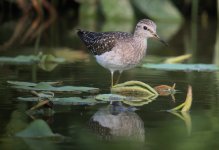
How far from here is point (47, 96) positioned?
8234mm

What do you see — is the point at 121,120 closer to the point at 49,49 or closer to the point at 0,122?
the point at 0,122

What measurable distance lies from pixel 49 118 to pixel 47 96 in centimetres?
94

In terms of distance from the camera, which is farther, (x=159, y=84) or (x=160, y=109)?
(x=159, y=84)

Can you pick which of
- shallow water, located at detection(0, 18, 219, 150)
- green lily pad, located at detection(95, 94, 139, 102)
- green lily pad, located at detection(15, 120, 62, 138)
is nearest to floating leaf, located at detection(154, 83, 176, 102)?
shallow water, located at detection(0, 18, 219, 150)

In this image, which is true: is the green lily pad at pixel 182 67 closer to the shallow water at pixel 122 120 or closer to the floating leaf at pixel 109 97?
the shallow water at pixel 122 120

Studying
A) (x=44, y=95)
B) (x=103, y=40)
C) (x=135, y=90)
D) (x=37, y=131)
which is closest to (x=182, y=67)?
(x=103, y=40)

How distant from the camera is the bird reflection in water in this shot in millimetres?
6691

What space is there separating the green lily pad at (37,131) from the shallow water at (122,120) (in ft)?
0.26

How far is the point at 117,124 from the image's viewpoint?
23.6ft

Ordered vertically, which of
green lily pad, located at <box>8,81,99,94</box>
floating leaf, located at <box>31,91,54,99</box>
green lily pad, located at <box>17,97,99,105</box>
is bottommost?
green lily pad, located at <box>17,97,99,105</box>

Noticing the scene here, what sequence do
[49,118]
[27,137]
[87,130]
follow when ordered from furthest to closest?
[49,118], [87,130], [27,137]

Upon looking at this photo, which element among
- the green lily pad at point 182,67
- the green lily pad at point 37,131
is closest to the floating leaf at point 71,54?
the green lily pad at point 182,67

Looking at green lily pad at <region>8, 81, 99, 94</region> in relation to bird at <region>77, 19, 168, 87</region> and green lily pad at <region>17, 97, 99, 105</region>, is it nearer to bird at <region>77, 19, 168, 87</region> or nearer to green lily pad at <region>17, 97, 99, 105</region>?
green lily pad at <region>17, 97, 99, 105</region>

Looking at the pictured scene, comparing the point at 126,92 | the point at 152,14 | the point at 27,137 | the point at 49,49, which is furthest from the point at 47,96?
the point at 152,14
